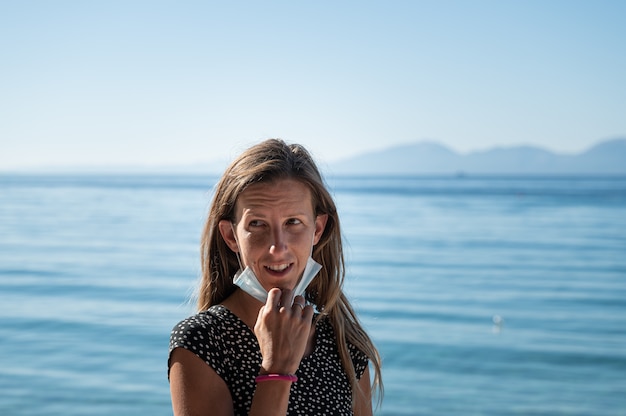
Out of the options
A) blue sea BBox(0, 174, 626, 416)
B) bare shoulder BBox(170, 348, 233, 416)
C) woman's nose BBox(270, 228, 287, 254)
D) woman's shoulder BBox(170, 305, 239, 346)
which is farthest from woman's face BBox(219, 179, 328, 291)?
blue sea BBox(0, 174, 626, 416)

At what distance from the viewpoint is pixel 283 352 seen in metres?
1.83

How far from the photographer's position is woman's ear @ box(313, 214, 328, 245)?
228 cm

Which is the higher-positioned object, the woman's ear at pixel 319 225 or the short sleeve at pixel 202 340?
the woman's ear at pixel 319 225

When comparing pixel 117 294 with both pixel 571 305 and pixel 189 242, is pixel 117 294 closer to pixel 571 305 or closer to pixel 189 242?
pixel 571 305

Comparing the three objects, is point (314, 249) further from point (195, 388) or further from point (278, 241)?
point (195, 388)

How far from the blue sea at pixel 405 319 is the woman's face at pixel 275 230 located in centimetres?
37

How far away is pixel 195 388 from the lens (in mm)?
1925

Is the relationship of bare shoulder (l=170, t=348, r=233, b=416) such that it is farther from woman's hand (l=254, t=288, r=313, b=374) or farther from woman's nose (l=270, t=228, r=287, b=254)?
woman's nose (l=270, t=228, r=287, b=254)

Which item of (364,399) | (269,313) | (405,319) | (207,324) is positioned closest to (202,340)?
(207,324)

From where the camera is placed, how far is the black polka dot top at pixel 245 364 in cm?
200

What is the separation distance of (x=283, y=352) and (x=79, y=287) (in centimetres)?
1505

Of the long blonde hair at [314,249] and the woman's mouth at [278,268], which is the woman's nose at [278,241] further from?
the long blonde hair at [314,249]

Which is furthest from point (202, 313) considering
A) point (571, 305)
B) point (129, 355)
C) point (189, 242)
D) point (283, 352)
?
point (189, 242)

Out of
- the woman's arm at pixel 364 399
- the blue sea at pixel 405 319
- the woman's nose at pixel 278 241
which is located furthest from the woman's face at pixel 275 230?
the woman's arm at pixel 364 399
